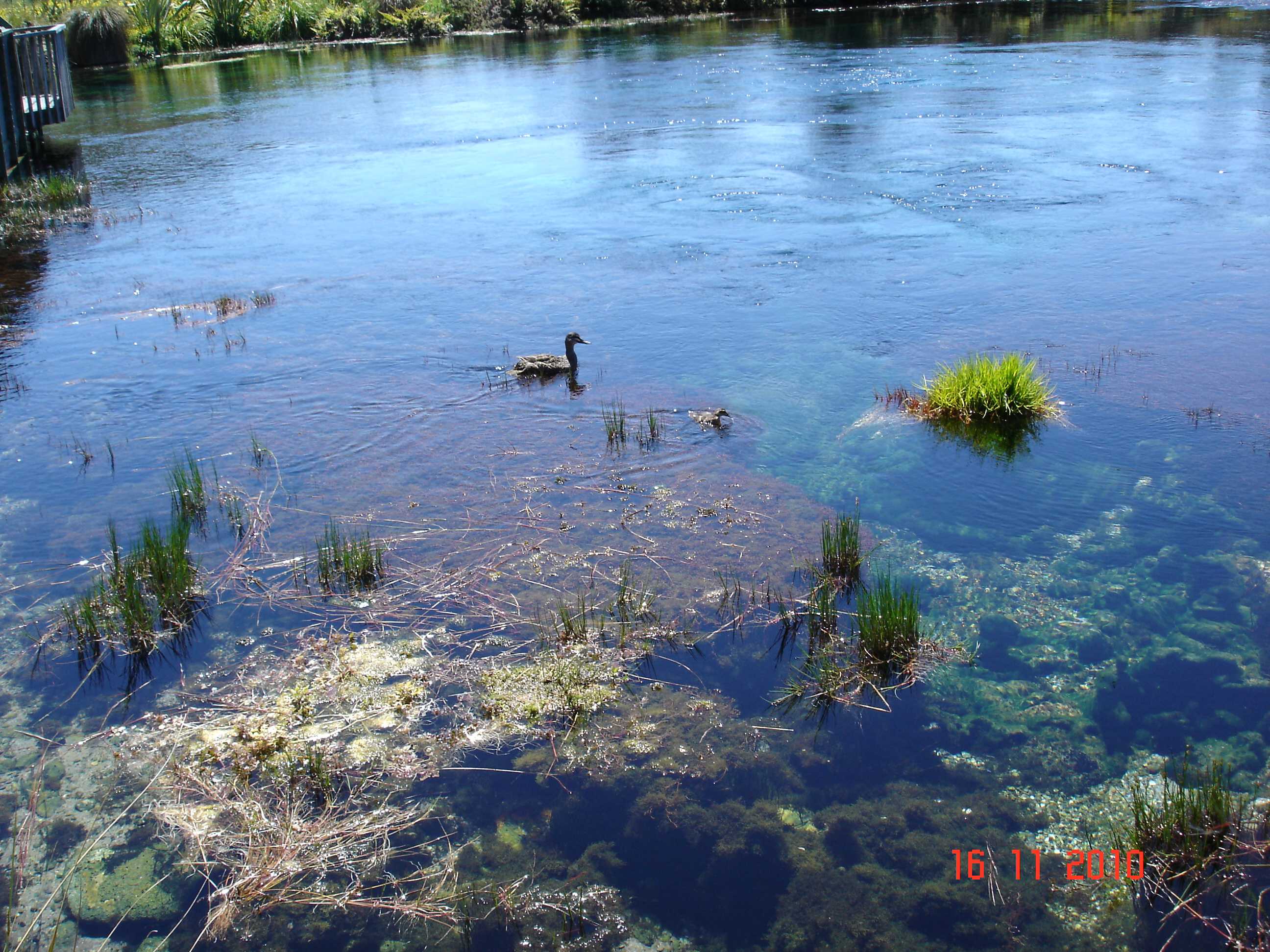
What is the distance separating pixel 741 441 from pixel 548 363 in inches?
107

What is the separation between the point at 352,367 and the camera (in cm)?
1270

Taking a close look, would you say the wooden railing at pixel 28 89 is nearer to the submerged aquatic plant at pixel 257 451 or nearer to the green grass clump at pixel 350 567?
the submerged aquatic plant at pixel 257 451

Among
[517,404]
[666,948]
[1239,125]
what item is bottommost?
[666,948]

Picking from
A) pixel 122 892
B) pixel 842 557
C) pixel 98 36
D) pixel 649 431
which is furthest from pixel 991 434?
pixel 98 36

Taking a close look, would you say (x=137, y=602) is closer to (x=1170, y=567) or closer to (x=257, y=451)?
(x=257, y=451)

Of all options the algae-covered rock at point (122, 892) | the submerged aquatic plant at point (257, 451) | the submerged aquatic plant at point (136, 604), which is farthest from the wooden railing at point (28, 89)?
the algae-covered rock at point (122, 892)

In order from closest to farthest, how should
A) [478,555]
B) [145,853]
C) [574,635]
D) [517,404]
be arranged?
[145,853]
[574,635]
[478,555]
[517,404]

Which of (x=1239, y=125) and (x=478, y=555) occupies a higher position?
(x=1239, y=125)

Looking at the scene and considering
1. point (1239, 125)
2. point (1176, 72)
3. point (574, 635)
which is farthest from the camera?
point (1176, 72)

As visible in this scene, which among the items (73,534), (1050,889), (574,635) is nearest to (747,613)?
(574,635)

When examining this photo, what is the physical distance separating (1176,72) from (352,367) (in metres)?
26.4

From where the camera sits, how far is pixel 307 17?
55.3 meters

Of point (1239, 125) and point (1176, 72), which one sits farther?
point (1176, 72)

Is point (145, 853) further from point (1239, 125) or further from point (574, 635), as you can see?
point (1239, 125)
